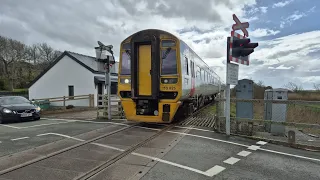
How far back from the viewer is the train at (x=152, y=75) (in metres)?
8.31

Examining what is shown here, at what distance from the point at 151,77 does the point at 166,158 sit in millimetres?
4006

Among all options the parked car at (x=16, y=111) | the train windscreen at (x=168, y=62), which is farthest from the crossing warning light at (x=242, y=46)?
the parked car at (x=16, y=111)

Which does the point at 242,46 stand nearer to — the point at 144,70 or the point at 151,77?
the point at 151,77

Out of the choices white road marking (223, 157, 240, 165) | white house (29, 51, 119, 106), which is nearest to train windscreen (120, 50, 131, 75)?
→ white road marking (223, 157, 240, 165)

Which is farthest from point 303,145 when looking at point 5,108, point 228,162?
point 5,108

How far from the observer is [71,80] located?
2216cm

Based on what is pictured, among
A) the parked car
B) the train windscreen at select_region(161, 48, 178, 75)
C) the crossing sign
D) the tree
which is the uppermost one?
the tree

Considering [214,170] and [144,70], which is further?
[144,70]

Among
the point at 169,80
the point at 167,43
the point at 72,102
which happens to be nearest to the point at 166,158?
the point at 169,80

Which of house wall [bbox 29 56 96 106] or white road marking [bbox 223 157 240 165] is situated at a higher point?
Result: house wall [bbox 29 56 96 106]

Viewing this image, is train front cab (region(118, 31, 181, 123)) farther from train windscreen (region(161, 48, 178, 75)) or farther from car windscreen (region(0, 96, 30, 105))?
car windscreen (region(0, 96, 30, 105))

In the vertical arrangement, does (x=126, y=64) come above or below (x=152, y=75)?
above

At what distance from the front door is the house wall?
526 inches

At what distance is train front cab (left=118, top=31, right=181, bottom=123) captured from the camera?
8312mm
